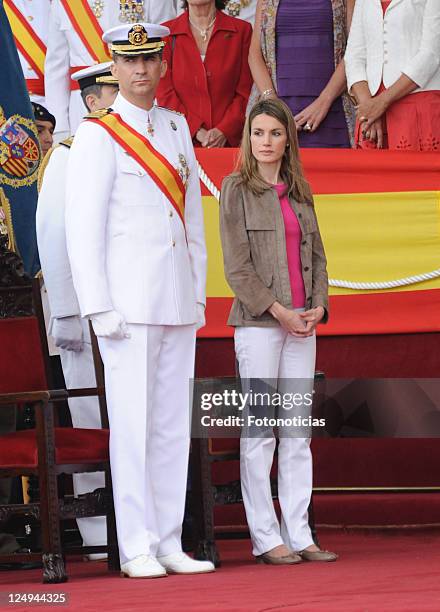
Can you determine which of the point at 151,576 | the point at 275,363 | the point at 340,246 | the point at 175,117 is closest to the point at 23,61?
the point at 340,246

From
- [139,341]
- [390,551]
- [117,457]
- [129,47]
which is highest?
[129,47]

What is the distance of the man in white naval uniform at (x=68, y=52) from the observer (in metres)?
7.89

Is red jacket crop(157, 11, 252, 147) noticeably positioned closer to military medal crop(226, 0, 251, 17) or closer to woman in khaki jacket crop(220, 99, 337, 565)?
military medal crop(226, 0, 251, 17)

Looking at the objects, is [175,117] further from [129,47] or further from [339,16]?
[339,16]

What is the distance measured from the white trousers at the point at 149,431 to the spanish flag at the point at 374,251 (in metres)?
1.49

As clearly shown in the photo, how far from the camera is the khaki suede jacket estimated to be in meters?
5.46

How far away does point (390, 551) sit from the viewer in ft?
19.3

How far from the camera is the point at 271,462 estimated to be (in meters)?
5.52

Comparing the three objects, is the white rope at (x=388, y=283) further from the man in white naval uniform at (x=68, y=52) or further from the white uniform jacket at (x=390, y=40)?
the man in white naval uniform at (x=68, y=52)

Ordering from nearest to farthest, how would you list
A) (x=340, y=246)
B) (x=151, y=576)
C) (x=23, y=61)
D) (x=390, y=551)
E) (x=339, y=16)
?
(x=151, y=576)
(x=390, y=551)
(x=340, y=246)
(x=339, y=16)
(x=23, y=61)

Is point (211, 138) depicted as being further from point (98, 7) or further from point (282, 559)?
point (282, 559)

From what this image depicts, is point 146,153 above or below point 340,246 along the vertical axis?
above

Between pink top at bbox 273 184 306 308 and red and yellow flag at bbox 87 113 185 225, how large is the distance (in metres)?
0.42

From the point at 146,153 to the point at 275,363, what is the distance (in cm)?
88
